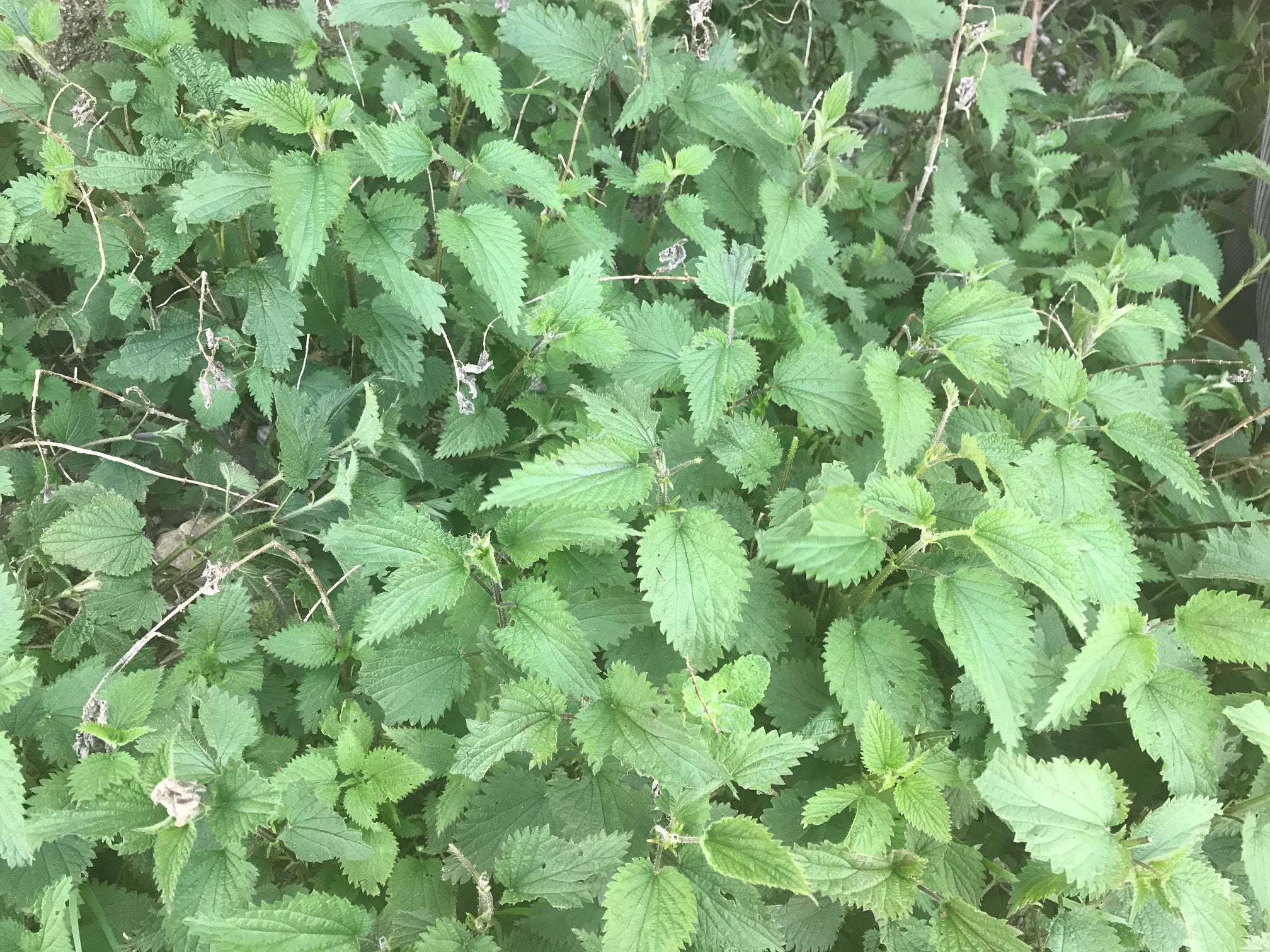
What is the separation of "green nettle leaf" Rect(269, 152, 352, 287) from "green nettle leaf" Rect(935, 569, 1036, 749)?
1309 mm

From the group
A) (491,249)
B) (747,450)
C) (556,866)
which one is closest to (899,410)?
(747,450)

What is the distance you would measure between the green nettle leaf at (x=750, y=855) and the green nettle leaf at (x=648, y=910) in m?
0.07

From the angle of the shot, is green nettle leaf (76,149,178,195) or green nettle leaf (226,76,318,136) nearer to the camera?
green nettle leaf (226,76,318,136)

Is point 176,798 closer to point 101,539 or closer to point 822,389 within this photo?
point 101,539

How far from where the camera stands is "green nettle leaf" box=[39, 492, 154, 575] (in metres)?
1.54

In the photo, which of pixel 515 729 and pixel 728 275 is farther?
Answer: pixel 728 275

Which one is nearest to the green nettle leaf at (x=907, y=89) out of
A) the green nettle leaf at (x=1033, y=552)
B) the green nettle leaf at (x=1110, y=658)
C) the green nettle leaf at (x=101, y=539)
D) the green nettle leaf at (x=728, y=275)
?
the green nettle leaf at (x=728, y=275)

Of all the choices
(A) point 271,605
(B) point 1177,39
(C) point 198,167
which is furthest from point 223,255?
(B) point 1177,39

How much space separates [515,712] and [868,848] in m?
0.64

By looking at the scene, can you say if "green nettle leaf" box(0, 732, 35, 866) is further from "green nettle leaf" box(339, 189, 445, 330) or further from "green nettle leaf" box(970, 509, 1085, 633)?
"green nettle leaf" box(970, 509, 1085, 633)

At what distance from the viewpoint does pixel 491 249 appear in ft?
5.32

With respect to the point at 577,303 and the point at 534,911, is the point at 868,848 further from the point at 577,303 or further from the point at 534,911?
the point at 577,303

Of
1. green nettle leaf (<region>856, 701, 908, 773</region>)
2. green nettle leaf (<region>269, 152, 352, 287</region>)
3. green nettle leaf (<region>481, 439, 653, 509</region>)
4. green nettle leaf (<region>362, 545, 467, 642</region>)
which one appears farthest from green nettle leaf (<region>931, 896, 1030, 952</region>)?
green nettle leaf (<region>269, 152, 352, 287</region>)

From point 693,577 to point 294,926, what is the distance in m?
0.79
